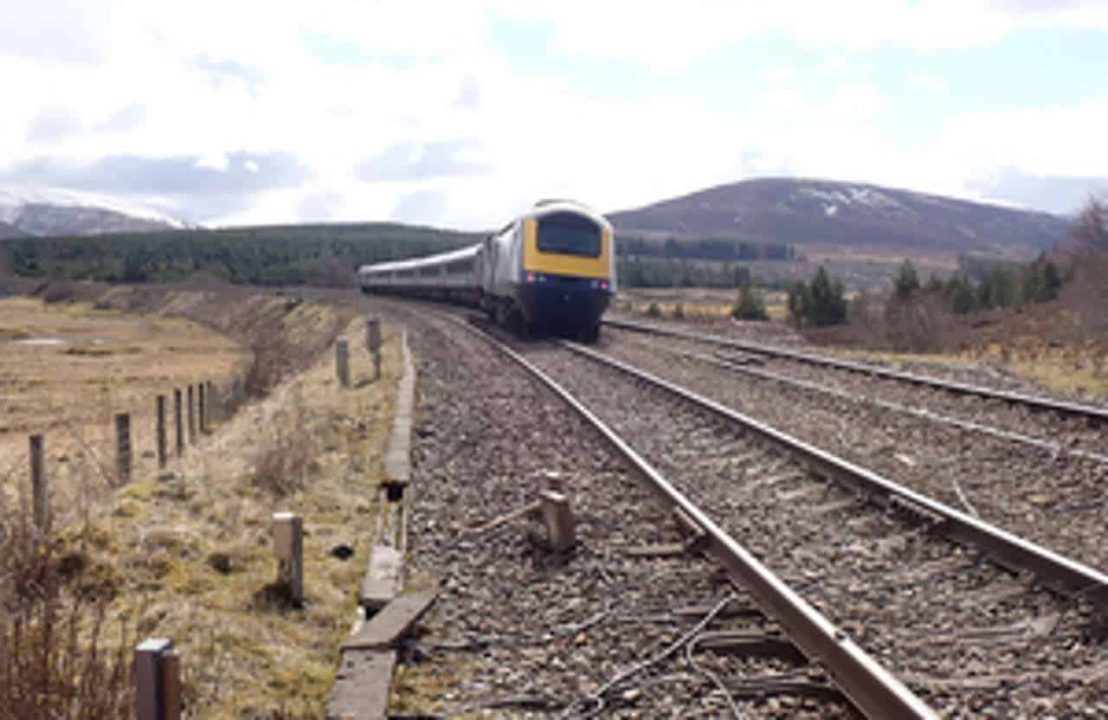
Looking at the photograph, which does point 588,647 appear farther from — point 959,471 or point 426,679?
point 959,471

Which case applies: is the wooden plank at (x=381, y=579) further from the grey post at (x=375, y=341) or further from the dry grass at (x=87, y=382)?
the grey post at (x=375, y=341)

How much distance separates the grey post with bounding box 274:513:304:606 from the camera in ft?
19.1

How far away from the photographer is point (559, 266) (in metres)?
23.0

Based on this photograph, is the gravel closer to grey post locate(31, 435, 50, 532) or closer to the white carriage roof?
grey post locate(31, 435, 50, 532)

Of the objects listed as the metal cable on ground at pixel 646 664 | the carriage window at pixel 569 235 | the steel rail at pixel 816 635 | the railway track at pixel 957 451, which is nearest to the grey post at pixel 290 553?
the metal cable on ground at pixel 646 664

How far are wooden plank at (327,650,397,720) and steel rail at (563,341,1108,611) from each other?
330 cm

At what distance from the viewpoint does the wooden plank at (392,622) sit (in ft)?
16.3

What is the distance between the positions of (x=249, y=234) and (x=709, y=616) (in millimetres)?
194040

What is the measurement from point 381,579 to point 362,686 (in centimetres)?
158

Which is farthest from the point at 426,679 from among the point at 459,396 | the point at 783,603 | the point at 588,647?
the point at 459,396

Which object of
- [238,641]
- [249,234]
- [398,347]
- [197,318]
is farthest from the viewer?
[249,234]

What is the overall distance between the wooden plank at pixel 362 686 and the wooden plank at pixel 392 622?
0.07 metres

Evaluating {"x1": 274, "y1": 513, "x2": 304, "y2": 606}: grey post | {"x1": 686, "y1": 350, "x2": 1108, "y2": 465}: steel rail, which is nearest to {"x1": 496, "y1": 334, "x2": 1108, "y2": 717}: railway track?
{"x1": 686, "y1": 350, "x2": 1108, "y2": 465}: steel rail

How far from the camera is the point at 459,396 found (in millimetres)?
14867
